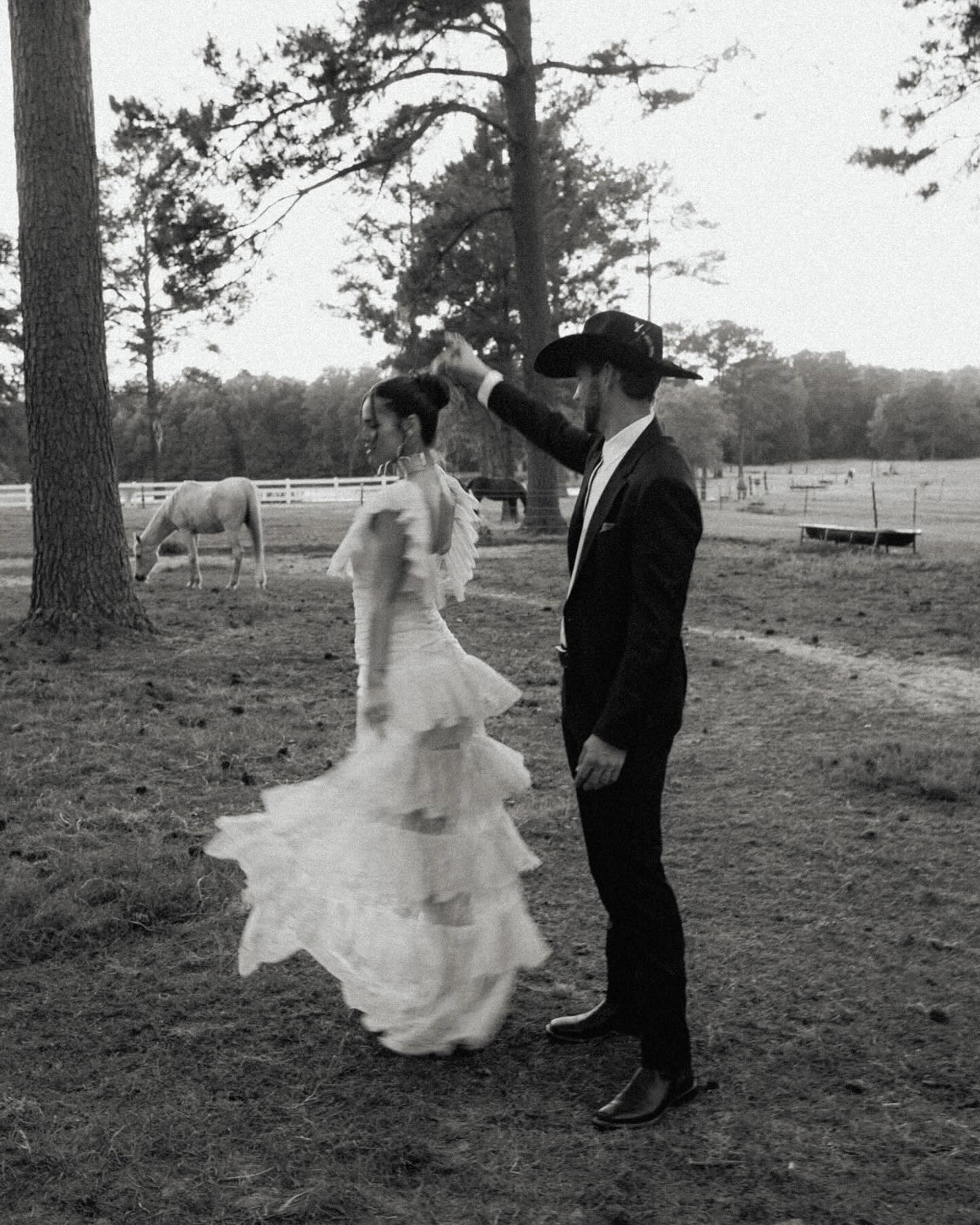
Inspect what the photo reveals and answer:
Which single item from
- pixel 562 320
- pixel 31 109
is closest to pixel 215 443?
pixel 562 320

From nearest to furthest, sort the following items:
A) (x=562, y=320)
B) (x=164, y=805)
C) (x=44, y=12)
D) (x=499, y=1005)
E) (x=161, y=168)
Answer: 1. (x=499, y=1005)
2. (x=164, y=805)
3. (x=44, y=12)
4. (x=161, y=168)
5. (x=562, y=320)

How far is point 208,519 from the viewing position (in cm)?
1617

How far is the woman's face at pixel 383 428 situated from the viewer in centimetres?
384

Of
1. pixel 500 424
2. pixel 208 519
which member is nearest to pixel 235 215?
pixel 208 519

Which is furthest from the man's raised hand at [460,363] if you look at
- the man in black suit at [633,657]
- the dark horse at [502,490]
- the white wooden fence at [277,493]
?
the white wooden fence at [277,493]

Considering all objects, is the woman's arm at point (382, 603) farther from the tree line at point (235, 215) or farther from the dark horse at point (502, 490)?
the dark horse at point (502, 490)

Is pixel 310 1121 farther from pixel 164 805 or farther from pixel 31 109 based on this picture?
pixel 31 109

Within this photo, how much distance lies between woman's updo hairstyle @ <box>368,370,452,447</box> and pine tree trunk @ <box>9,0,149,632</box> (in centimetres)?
690

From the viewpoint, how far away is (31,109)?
980 centimetres

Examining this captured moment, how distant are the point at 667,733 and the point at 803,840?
2.62 meters

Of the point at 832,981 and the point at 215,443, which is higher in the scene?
the point at 215,443

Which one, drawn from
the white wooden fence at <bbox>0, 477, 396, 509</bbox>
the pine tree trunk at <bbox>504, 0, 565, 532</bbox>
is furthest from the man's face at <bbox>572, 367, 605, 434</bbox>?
the white wooden fence at <bbox>0, 477, 396, 509</bbox>

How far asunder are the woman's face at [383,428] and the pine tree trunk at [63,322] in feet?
22.6

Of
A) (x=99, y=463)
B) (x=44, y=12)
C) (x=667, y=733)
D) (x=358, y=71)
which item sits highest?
(x=358, y=71)
